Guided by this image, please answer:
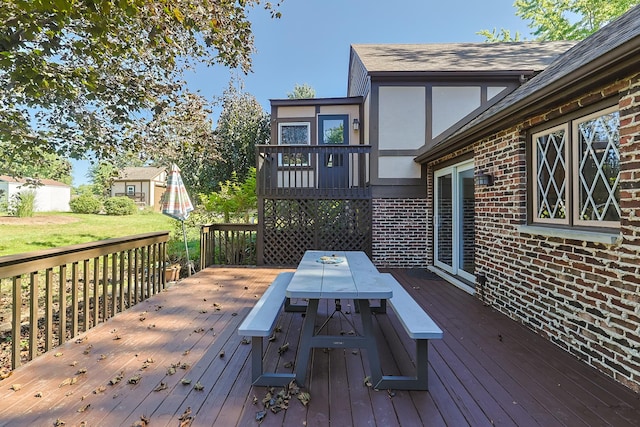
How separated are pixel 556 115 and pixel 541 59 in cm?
626

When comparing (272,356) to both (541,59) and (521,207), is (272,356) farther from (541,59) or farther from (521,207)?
(541,59)

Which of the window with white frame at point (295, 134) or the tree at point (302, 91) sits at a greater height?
the tree at point (302, 91)

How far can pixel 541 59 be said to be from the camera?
7.70 m

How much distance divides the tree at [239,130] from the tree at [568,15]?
14511 millimetres

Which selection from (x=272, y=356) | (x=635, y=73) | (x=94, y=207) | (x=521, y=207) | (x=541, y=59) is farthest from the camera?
(x=94, y=207)

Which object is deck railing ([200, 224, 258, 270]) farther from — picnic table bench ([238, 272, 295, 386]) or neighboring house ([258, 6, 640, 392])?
picnic table bench ([238, 272, 295, 386])

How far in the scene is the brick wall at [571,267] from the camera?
2.24 metres

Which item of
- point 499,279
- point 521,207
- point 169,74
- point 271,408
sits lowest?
point 271,408

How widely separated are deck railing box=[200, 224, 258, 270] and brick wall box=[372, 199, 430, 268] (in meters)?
2.82

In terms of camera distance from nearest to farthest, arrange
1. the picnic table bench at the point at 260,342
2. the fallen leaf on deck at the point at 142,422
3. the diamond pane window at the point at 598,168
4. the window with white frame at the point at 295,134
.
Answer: the fallen leaf on deck at the point at 142,422
the picnic table bench at the point at 260,342
the diamond pane window at the point at 598,168
the window with white frame at the point at 295,134

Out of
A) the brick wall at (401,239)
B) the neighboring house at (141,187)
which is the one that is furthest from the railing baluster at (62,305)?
the neighboring house at (141,187)

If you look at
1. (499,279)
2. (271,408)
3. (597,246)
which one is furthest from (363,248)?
(271,408)

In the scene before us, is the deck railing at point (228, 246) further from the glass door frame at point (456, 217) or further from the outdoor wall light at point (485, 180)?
the outdoor wall light at point (485, 180)

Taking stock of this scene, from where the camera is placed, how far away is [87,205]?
21875 millimetres
